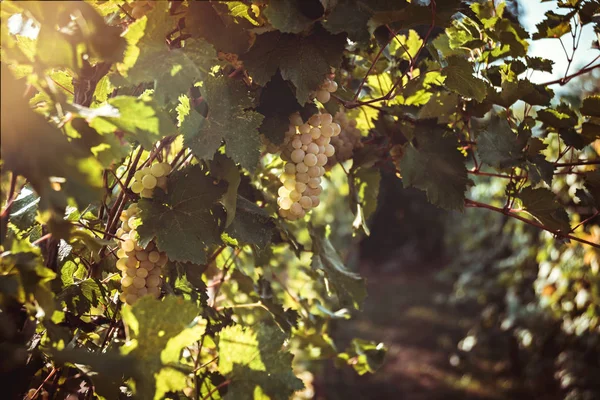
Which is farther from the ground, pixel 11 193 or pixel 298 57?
pixel 298 57

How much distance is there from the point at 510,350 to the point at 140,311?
3.69 metres

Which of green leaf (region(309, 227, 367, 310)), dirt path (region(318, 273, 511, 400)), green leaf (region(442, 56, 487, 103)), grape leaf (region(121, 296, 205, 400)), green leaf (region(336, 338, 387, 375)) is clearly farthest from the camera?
dirt path (region(318, 273, 511, 400))

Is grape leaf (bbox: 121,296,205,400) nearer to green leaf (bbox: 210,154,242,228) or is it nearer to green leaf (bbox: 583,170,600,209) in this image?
green leaf (bbox: 210,154,242,228)

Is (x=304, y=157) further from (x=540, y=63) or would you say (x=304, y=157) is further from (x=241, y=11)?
(x=540, y=63)

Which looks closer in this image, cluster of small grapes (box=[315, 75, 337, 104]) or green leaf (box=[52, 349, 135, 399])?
green leaf (box=[52, 349, 135, 399])

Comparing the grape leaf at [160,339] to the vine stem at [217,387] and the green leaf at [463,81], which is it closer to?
the vine stem at [217,387]

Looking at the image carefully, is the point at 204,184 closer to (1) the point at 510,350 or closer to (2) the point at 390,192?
(1) the point at 510,350

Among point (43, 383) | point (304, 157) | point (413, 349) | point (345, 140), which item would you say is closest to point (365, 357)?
point (345, 140)

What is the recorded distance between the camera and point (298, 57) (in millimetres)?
769

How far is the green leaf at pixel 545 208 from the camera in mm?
998

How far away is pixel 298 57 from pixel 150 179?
0.92 ft

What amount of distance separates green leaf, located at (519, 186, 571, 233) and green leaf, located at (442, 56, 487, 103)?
0.24 metres

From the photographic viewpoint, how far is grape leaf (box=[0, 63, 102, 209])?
0.55 metres

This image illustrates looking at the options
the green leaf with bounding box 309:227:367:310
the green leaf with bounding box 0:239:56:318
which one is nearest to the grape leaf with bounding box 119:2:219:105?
the green leaf with bounding box 0:239:56:318
